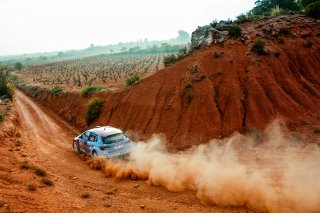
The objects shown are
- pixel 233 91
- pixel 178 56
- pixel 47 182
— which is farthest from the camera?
pixel 178 56

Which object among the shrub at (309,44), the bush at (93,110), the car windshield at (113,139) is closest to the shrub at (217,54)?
the shrub at (309,44)

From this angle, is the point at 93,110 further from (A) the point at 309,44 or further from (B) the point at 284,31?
(A) the point at 309,44

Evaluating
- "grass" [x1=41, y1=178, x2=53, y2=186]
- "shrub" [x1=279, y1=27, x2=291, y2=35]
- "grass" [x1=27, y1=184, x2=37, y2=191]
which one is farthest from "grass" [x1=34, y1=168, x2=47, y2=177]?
"shrub" [x1=279, y1=27, x2=291, y2=35]

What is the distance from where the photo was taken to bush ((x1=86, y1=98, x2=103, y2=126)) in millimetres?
23859

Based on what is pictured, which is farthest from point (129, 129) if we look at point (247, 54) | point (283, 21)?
point (283, 21)

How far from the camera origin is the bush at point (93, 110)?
2386cm

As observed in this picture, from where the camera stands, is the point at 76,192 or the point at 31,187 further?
the point at 76,192

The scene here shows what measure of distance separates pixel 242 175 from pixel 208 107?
22.5 ft

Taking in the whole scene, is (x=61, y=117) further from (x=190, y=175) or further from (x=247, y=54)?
(x=190, y=175)

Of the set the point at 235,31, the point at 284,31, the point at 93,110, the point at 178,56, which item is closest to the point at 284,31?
the point at 284,31

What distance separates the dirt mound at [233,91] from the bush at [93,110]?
65 centimetres

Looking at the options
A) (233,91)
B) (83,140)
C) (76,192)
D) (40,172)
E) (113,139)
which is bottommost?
(76,192)

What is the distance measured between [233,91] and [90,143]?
8.53m

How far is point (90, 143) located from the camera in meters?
15.6
